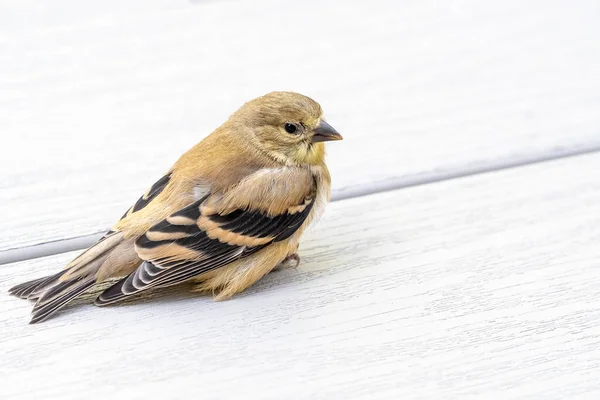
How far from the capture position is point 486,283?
2.42m

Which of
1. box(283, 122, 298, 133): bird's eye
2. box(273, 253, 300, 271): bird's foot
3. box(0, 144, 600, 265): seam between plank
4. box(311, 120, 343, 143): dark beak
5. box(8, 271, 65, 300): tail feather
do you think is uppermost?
box(283, 122, 298, 133): bird's eye

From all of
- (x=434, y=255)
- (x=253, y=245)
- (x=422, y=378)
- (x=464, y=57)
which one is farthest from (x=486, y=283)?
(x=464, y=57)

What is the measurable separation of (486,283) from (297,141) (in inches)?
26.8

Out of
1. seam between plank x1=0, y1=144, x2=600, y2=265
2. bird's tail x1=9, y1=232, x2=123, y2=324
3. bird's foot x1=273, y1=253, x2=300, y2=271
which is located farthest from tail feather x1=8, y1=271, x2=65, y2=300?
bird's foot x1=273, y1=253, x2=300, y2=271

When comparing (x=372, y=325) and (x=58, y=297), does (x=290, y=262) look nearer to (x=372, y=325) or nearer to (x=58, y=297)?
(x=372, y=325)

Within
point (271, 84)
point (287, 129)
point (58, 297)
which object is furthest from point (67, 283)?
point (271, 84)

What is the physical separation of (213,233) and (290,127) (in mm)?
444

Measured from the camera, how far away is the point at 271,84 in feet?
12.1

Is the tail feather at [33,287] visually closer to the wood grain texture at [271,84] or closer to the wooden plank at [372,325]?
the wooden plank at [372,325]

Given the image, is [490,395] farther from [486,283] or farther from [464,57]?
[464,57]

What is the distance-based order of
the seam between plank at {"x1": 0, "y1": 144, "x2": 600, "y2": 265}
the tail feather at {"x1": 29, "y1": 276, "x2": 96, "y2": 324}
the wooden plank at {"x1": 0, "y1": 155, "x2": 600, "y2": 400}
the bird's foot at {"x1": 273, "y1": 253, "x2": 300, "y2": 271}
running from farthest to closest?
the seam between plank at {"x1": 0, "y1": 144, "x2": 600, "y2": 265}
the bird's foot at {"x1": 273, "y1": 253, "x2": 300, "y2": 271}
the tail feather at {"x1": 29, "y1": 276, "x2": 96, "y2": 324}
the wooden plank at {"x1": 0, "y1": 155, "x2": 600, "y2": 400}

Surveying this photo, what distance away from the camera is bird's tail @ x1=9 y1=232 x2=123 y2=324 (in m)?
2.25

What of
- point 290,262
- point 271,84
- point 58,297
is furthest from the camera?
point 271,84

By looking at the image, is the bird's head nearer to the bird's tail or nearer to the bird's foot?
the bird's foot
